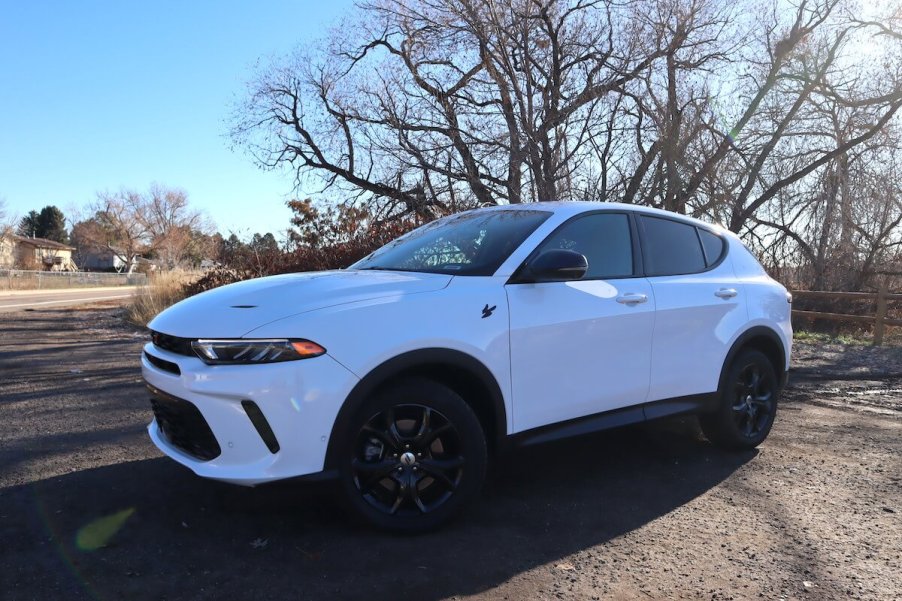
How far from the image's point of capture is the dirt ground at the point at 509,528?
277 centimetres

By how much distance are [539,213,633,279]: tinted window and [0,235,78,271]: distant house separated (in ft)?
215

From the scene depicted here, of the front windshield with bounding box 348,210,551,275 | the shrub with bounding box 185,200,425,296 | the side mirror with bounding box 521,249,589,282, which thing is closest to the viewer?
the side mirror with bounding box 521,249,589,282

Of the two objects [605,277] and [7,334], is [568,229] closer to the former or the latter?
[605,277]

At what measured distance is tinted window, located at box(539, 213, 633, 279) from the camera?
402 cm

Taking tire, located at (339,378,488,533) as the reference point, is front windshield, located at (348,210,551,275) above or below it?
above

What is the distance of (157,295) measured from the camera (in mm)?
15430

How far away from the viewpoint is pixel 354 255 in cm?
1198

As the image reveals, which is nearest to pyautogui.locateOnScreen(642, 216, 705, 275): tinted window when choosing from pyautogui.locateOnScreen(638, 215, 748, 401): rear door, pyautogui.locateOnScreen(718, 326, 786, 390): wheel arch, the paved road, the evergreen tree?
pyautogui.locateOnScreen(638, 215, 748, 401): rear door

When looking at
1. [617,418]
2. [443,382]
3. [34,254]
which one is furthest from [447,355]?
[34,254]

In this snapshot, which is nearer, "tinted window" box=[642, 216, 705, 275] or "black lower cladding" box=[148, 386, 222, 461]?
"black lower cladding" box=[148, 386, 222, 461]

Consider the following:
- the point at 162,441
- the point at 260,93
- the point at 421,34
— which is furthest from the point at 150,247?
the point at 162,441

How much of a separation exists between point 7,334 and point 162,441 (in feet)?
36.6

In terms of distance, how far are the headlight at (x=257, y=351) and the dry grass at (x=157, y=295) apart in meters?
12.5

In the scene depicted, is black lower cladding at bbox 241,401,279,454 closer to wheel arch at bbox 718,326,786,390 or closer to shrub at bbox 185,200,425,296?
wheel arch at bbox 718,326,786,390
